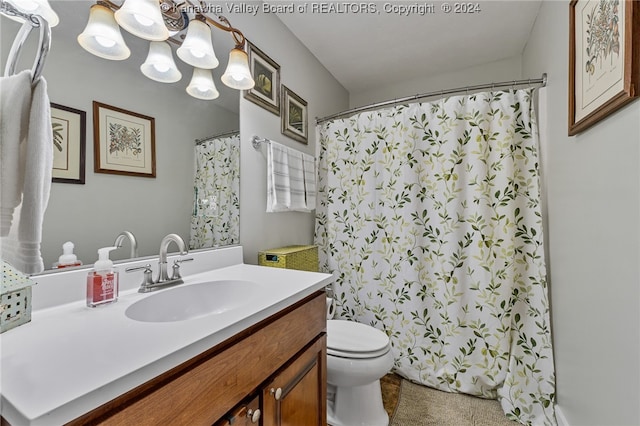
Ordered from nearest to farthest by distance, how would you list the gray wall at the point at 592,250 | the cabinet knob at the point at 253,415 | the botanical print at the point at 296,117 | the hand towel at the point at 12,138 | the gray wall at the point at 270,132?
the hand towel at the point at 12,138
the cabinet knob at the point at 253,415
the gray wall at the point at 592,250
the gray wall at the point at 270,132
the botanical print at the point at 296,117

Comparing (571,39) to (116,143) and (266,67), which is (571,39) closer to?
(266,67)

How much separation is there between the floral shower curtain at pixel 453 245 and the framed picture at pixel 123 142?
1316 millimetres

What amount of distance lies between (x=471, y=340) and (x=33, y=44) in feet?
7.54

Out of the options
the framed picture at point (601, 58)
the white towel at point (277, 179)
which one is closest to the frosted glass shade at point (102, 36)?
the white towel at point (277, 179)

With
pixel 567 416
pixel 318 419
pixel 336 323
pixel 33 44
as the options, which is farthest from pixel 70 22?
pixel 567 416

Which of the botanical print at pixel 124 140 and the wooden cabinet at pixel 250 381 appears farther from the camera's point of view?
the botanical print at pixel 124 140

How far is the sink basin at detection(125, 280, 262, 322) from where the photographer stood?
90 cm

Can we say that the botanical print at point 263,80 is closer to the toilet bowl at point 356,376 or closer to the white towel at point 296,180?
the white towel at point 296,180

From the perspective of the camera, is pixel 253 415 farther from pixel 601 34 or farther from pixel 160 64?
pixel 601 34

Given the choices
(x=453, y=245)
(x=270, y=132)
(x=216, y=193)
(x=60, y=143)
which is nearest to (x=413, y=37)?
(x=270, y=132)

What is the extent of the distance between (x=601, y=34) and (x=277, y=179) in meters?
1.49

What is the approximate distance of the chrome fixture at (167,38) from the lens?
3.10 ft

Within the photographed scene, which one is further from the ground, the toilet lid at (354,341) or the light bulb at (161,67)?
the light bulb at (161,67)

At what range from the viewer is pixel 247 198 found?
1593 mm
